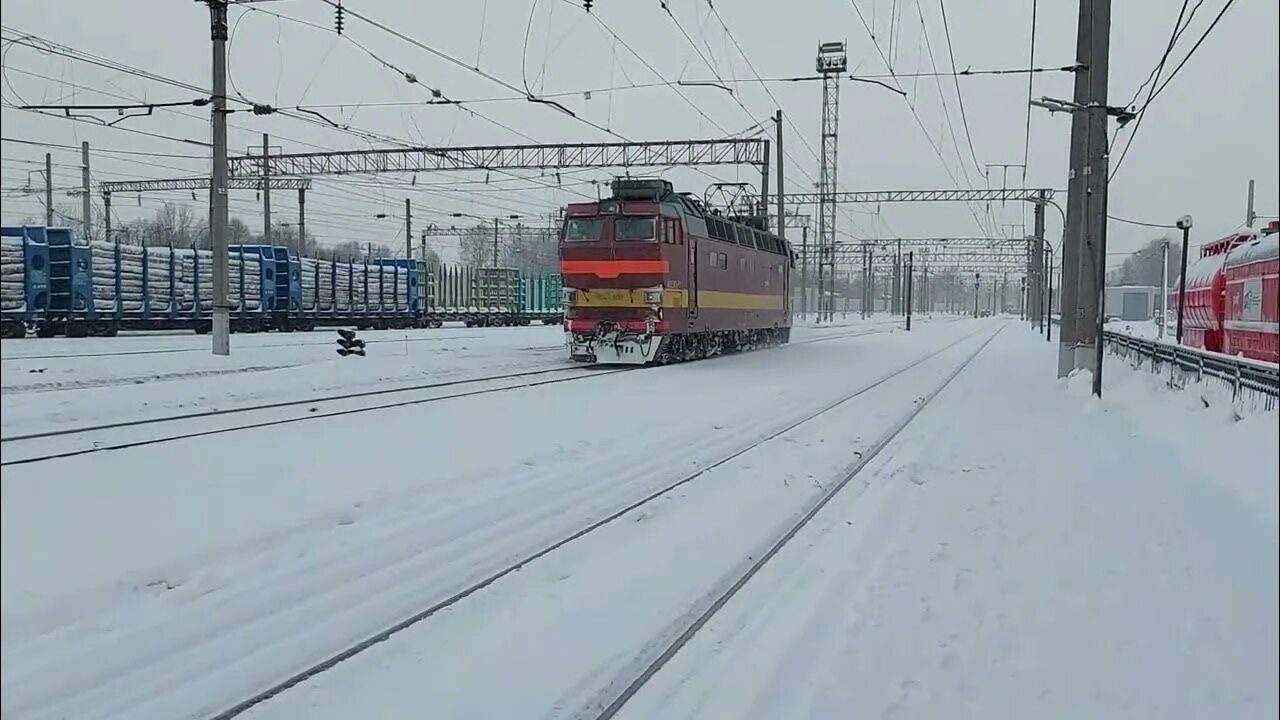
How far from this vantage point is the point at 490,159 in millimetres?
36031

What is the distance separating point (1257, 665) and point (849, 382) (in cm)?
1901

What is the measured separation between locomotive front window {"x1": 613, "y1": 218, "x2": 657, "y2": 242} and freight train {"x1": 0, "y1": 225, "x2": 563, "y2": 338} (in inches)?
407

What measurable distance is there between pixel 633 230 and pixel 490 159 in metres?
15.6

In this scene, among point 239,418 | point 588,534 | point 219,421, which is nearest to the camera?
point 588,534

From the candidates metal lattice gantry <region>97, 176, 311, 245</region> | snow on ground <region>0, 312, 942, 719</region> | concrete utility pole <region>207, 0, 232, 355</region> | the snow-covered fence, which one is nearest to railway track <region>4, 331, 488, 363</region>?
concrete utility pole <region>207, 0, 232, 355</region>

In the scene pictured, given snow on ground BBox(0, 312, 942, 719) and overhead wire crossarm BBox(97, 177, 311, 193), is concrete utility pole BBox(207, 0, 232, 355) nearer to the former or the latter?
snow on ground BBox(0, 312, 942, 719)

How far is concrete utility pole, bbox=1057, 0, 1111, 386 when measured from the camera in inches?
640

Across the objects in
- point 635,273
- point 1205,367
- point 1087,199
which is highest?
point 1087,199

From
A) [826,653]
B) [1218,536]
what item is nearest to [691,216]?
[826,653]

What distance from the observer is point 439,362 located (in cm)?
2303

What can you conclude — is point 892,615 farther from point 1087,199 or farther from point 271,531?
point 1087,199

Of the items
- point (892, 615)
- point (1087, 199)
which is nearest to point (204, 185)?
point (1087, 199)

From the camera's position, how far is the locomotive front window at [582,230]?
22.4 metres

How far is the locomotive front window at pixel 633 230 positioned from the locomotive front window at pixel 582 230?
423 millimetres
